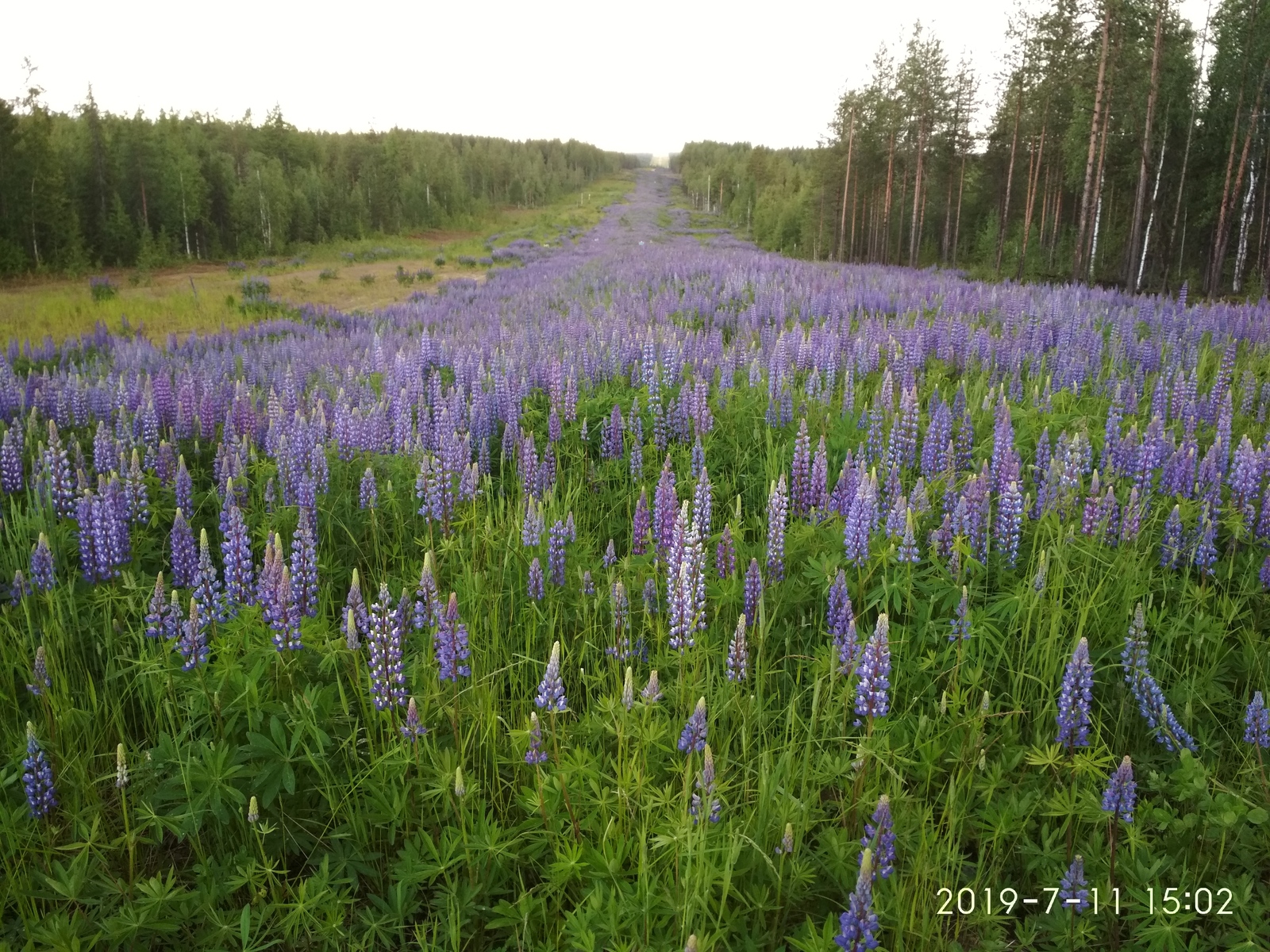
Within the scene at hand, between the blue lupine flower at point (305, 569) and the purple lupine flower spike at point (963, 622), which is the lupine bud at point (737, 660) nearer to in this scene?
the purple lupine flower spike at point (963, 622)

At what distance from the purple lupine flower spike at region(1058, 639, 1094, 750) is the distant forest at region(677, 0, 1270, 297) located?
72.0 ft

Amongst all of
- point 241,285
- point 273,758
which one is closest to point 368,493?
point 273,758

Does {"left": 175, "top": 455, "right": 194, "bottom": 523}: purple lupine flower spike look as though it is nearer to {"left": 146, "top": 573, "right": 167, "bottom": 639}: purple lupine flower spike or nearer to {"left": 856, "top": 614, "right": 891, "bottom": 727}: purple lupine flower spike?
{"left": 146, "top": 573, "right": 167, "bottom": 639}: purple lupine flower spike

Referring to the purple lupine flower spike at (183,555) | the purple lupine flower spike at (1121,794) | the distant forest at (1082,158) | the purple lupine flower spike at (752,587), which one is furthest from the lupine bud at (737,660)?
the distant forest at (1082,158)

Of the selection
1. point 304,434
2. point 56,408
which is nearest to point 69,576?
point 304,434

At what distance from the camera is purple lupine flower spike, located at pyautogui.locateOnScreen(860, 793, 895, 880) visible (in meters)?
2.29

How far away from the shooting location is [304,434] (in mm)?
5559

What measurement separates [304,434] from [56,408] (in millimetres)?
3310

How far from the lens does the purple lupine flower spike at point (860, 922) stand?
6.55 ft

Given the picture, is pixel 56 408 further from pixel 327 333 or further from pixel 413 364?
pixel 327 333

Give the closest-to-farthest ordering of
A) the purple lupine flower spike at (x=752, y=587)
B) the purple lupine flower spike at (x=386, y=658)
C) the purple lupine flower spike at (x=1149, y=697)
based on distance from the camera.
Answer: the purple lupine flower spike at (x=386, y=658) → the purple lupine flower spike at (x=1149, y=697) → the purple lupine flower spike at (x=752, y=587)

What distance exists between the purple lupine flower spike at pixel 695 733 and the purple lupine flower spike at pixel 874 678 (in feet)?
1.97

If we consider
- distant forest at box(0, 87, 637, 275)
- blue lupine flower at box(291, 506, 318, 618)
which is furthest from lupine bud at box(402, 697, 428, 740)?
distant forest at box(0, 87, 637, 275)

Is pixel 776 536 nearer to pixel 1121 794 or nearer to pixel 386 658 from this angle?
pixel 1121 794
